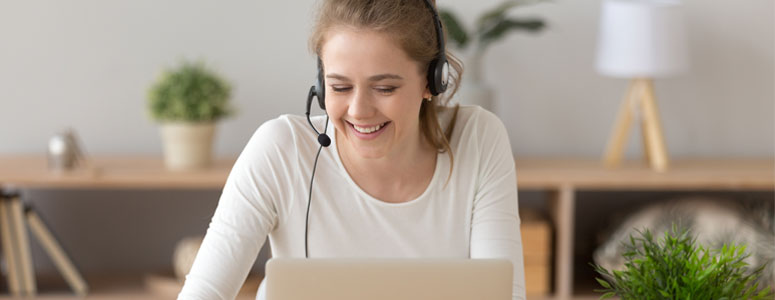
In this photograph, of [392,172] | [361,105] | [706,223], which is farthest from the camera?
[706,223]

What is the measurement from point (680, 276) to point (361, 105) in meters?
0.53

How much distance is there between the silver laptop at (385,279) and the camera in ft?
3.39

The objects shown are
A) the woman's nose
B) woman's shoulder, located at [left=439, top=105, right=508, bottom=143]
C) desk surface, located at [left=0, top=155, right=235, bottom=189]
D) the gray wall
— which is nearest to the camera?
the woman's nose

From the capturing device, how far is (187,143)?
2.59 m

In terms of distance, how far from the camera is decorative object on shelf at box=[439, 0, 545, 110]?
8.54 ft

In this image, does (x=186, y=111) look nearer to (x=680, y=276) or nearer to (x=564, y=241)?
(x=564, y=241)

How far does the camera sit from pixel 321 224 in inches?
61.3

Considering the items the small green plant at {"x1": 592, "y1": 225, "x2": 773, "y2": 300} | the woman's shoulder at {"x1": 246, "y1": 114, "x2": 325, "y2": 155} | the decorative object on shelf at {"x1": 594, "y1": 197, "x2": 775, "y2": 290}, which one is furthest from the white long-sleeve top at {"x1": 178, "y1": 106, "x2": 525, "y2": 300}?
the decorative object on shelf at {"x1": 594, "y1": 197, "x2": 775, "y2": 290}

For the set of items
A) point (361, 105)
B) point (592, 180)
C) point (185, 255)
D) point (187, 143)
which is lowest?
point (185, 255)

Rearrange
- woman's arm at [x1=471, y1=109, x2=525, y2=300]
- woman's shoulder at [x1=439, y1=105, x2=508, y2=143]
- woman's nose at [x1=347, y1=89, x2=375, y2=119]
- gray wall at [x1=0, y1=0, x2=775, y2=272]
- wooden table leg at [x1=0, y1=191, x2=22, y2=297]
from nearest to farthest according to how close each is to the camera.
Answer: woman's nose at [x1=347, y1=89, x2=375, y2=119]
woman's arm at [x1=471, y1=109, x2=525, y2=300]
woman's shoulder at [x1=439, y1=105, x2=508, y2=143]
wooden table leg at [x1=0, y1=191, x2=22, y2=297]
gray wall at [x1=0, y1=0, x2=775, y2=272]

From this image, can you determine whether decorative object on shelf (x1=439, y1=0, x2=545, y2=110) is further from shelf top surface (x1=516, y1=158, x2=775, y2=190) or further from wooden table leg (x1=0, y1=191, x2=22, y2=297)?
wooden table leg (x1=0, y1=191, x2=22, y2=297)

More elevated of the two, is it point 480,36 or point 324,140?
point 480,36

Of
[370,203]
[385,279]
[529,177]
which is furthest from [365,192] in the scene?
[529,177]

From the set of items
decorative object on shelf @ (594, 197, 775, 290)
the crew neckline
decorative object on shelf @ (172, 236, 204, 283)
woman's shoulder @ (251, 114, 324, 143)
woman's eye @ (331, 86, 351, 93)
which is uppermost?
woman's eye @ (331, 86, 351, 93)
